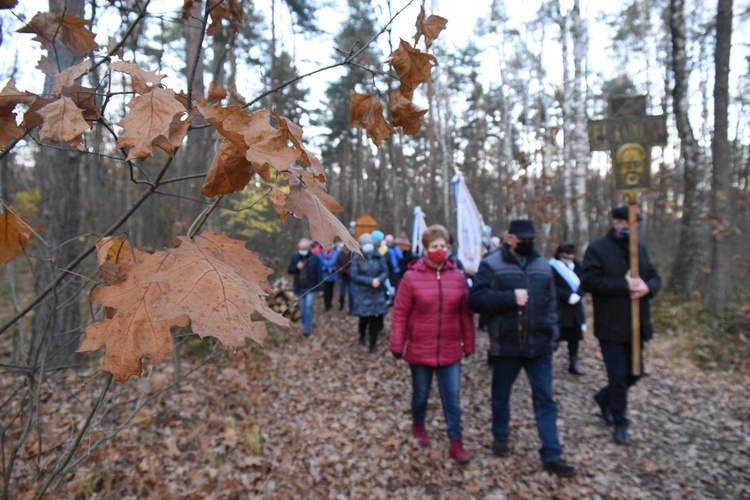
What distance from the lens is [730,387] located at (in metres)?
5.86

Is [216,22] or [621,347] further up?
[216,22]

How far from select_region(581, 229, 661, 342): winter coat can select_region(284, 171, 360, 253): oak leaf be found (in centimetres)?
377

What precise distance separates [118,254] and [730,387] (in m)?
7.39

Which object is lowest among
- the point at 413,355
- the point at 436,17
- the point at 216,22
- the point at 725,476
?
the point at 725,476

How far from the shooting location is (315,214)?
3.15 feet

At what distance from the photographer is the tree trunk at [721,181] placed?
26.2ft

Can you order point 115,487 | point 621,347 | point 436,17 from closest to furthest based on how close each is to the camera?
1. point 436,17
2. point 115,487
3. point 621,347

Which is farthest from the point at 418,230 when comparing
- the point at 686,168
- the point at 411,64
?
the point at 411,64

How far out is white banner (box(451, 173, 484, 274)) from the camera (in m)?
7.75

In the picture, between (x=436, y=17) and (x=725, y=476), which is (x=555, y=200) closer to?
(x=725, y=476)

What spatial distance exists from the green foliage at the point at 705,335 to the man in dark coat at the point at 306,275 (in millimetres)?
6206

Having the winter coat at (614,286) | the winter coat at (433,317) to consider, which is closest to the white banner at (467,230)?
the winter coat at (614,286)

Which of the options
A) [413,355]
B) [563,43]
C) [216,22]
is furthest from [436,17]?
[563,43]

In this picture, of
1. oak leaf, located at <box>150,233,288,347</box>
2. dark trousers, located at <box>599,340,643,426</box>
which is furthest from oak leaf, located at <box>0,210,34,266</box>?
dark trousers, located at <box>599,340,643,426</box>
